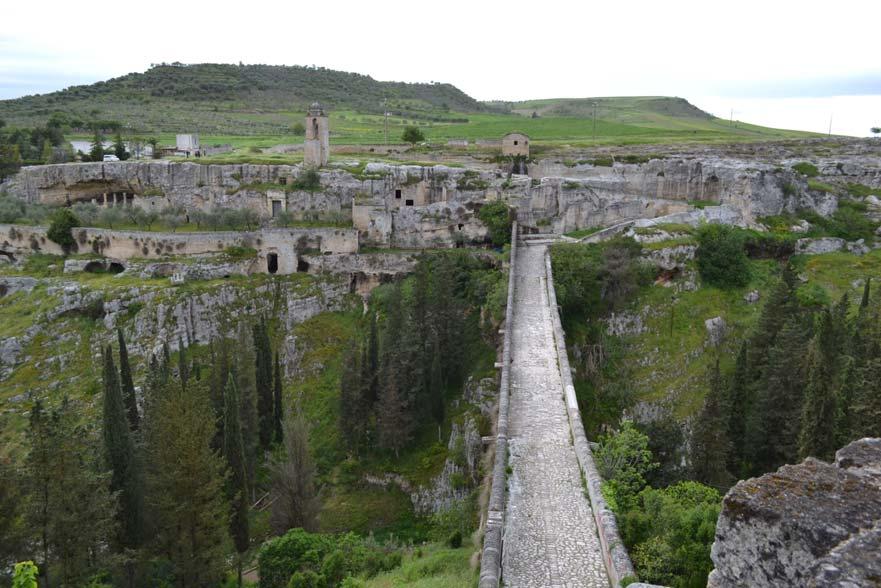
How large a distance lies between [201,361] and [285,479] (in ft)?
43.8

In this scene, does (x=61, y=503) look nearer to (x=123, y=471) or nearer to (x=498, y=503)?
(x=123, y=471)

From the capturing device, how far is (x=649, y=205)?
46625 mm

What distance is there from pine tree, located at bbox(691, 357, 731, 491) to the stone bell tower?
3289 centimetres

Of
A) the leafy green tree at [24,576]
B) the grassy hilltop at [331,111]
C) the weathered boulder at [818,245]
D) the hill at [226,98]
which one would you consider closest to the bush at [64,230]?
the grassy hilltop at [331,111]

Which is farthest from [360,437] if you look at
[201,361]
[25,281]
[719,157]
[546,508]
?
[719,157]

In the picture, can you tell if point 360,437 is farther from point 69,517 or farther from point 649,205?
point 649,205

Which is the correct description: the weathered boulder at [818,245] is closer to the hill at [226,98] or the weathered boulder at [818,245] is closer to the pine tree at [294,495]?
the pine tree at [294,495]

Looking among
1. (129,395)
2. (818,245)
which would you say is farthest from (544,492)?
(818,245)

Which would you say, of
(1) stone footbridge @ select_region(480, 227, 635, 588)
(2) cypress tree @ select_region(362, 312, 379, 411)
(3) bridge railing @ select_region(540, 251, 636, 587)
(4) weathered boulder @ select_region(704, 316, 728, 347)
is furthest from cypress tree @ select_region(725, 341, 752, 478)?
(2) cypress tree @ select_region(362, 312, 379, 411)

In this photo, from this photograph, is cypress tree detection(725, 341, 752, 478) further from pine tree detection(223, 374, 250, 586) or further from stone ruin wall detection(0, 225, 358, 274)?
stone ruin wall detection(0, 225, 358, 274)

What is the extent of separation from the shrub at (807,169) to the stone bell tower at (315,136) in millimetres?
33643

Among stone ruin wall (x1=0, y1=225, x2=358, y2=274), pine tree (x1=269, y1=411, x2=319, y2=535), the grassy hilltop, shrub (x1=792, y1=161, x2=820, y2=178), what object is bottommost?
pine tree (x1=269, y1=411, x2=319, y2=535)

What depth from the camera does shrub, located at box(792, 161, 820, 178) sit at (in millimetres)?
48400

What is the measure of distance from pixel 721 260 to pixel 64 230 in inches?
1588
